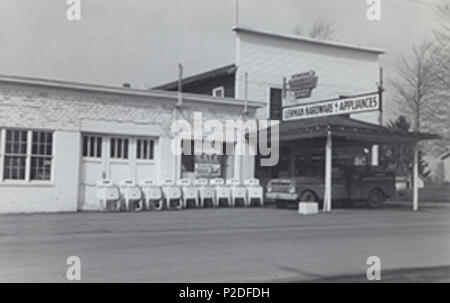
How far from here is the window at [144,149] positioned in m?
22.2

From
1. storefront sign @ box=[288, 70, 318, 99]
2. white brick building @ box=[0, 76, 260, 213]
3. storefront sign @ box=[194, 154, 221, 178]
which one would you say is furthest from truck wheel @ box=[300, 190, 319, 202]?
storefront sign @ box=[288, 70, 318, 99]

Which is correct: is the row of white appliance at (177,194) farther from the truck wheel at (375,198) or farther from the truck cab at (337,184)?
the truck wheel at (375,198)

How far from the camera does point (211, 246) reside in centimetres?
1170

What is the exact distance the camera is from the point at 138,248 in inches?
441

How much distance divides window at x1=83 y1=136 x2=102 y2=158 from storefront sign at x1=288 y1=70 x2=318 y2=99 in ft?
37.3

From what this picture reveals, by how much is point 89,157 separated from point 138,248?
10.4 m

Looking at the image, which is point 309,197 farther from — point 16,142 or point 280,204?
point 16,142

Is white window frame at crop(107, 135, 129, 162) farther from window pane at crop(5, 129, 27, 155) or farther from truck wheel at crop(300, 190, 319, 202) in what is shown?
truck wheel at crop(300, 190, 319, 202)

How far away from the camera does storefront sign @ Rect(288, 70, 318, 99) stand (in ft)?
91.1

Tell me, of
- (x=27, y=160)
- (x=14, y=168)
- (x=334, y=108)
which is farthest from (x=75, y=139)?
(x=334, y=108)

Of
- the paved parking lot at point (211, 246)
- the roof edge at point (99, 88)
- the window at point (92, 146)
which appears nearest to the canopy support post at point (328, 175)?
the paved parking lot at point (211, 246)

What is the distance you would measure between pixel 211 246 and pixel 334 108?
13274 mm
